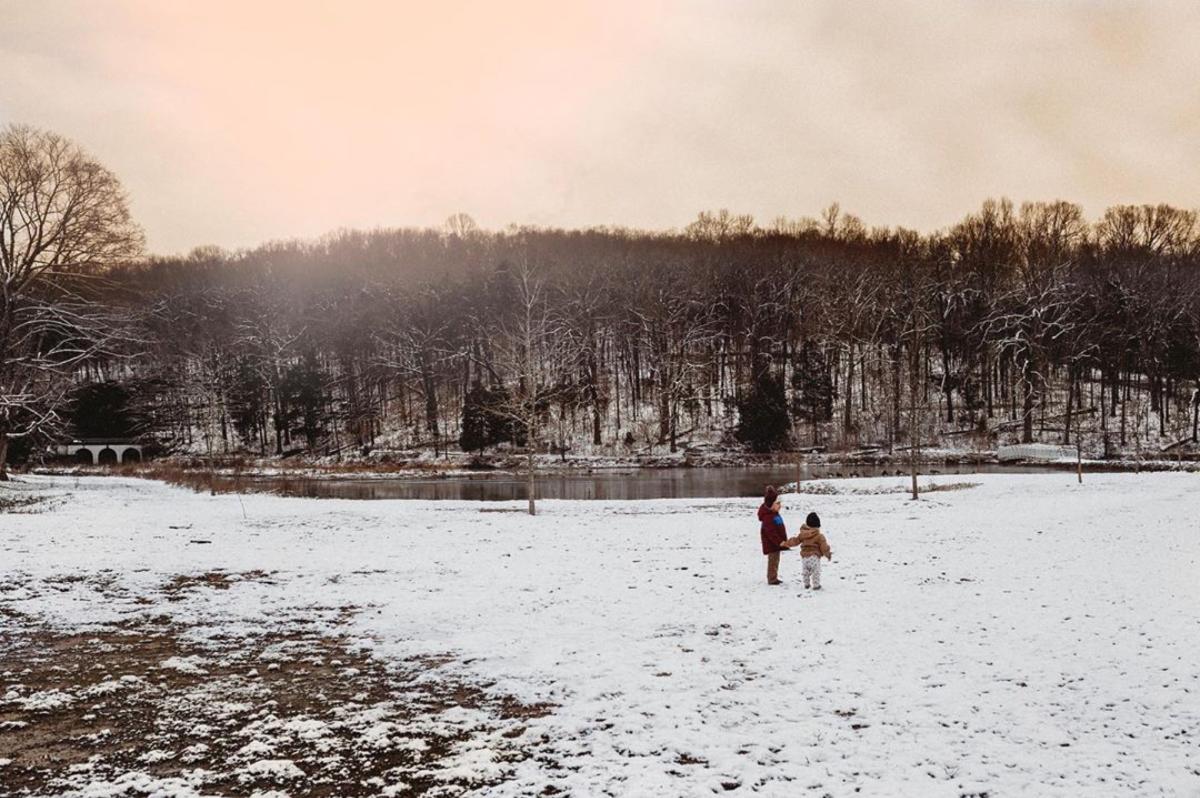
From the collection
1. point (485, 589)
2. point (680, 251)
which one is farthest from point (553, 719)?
point (680, 251)

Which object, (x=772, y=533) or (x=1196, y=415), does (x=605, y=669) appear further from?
(x=1196, y=415)

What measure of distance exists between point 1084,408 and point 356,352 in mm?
78410

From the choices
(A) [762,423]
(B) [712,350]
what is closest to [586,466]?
(A) [762,423]

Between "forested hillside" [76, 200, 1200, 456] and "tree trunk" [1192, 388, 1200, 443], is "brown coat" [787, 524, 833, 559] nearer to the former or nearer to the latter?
"forested hillside" [76, 200, 1200, 456]

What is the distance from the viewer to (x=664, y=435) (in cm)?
7106

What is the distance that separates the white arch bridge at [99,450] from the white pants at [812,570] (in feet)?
270

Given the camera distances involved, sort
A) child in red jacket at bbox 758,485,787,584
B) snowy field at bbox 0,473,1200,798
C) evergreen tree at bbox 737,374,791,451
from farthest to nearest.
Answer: evergreen tree at bbox 737,374,791,451 < child in red jacket at bbox 758,485,787,584 < snowy field at bbox 0,473,1200,798

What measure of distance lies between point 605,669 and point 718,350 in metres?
76.2

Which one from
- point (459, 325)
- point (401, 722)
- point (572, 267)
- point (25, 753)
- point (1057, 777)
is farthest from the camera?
point (572, 267)

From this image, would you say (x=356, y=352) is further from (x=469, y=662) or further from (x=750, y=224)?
(x=469, y=662)

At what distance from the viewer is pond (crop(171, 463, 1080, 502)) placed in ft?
131

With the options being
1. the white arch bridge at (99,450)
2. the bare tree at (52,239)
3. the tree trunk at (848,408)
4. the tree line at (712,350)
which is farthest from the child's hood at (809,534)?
the white arch bridge at (99,450)

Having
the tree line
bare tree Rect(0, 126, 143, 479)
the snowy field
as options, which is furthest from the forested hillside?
the snowy field

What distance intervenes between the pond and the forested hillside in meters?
12.9
